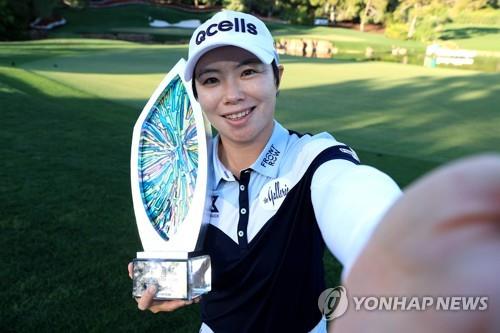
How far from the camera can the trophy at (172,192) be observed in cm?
135

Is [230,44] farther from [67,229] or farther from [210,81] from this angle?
[67,229]

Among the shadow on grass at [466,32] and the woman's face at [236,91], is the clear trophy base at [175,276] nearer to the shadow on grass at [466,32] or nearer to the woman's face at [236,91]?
the woman's face at [236,91]

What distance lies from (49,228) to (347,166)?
2.90 meters

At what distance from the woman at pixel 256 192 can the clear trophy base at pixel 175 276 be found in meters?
0.04

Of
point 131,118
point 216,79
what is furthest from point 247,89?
point 131,118

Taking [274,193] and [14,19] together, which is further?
[14,19]

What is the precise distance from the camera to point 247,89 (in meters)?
1.33

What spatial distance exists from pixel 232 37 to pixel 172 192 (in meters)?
0.53

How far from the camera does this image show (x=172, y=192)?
156 cm

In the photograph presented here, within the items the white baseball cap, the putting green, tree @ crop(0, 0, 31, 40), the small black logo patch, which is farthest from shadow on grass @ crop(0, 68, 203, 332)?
tree @ crop(0, 0, 31, 40)

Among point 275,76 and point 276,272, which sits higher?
point 275,76

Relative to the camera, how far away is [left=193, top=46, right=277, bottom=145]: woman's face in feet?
4.34

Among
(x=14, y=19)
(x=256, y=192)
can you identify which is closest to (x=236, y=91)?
(x=256, y=192)

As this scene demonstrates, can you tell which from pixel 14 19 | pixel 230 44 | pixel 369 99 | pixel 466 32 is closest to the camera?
pixel 230 44
